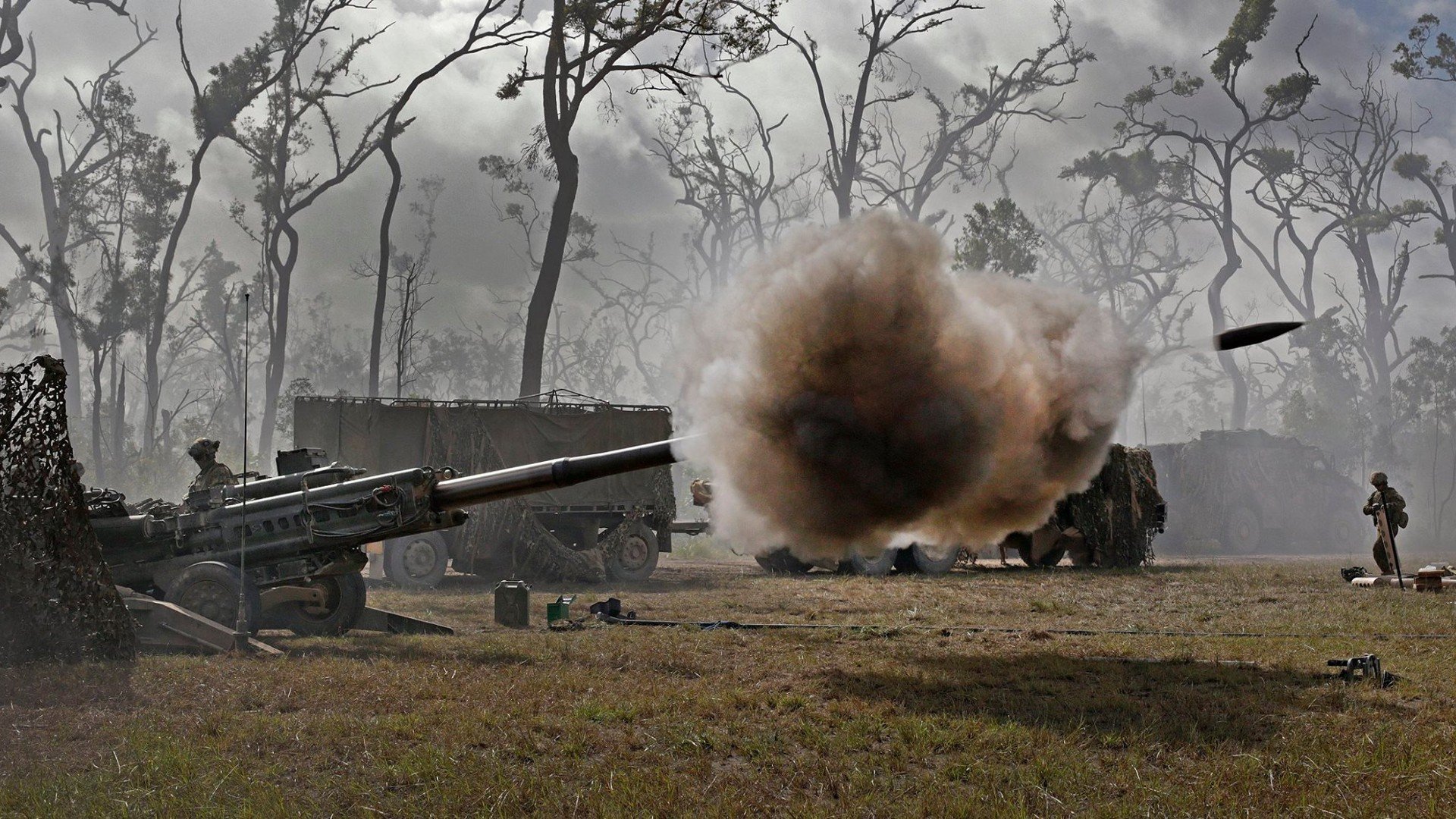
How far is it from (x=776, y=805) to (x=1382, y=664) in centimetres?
677

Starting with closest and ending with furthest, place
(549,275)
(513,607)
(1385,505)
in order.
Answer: (513,607), (1385,505), (549,275)

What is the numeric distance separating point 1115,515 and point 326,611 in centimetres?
1703

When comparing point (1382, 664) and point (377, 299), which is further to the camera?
point (377, 299)

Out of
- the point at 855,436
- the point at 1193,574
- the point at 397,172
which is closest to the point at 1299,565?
the point at 1193,574

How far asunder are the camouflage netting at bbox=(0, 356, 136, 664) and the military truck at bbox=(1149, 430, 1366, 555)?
34305 millimetres

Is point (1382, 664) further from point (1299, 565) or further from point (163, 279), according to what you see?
point (163, 279)

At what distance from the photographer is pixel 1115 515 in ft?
81.0

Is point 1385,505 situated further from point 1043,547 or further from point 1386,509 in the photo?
point 1043,547

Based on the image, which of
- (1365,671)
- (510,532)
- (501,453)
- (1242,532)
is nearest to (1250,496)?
(1242,532)

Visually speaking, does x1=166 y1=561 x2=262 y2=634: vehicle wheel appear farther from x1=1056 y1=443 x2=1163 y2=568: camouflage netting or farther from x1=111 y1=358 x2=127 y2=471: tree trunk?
x1=111 y1=358 x2=127 y2=471: tree trunk

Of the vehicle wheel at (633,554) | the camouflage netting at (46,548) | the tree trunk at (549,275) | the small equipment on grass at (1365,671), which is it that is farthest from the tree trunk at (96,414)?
the small equipment on grass at (1365,671)

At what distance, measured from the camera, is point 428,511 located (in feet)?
40.8

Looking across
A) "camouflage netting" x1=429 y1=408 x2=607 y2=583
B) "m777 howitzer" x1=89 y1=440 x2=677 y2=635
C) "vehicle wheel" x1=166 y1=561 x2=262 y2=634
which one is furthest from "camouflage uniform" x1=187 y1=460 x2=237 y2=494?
"camouflage netting" x1=429 y1=408 x2=607 y2=583

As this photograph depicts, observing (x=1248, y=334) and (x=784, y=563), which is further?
(x=784, y=563)
